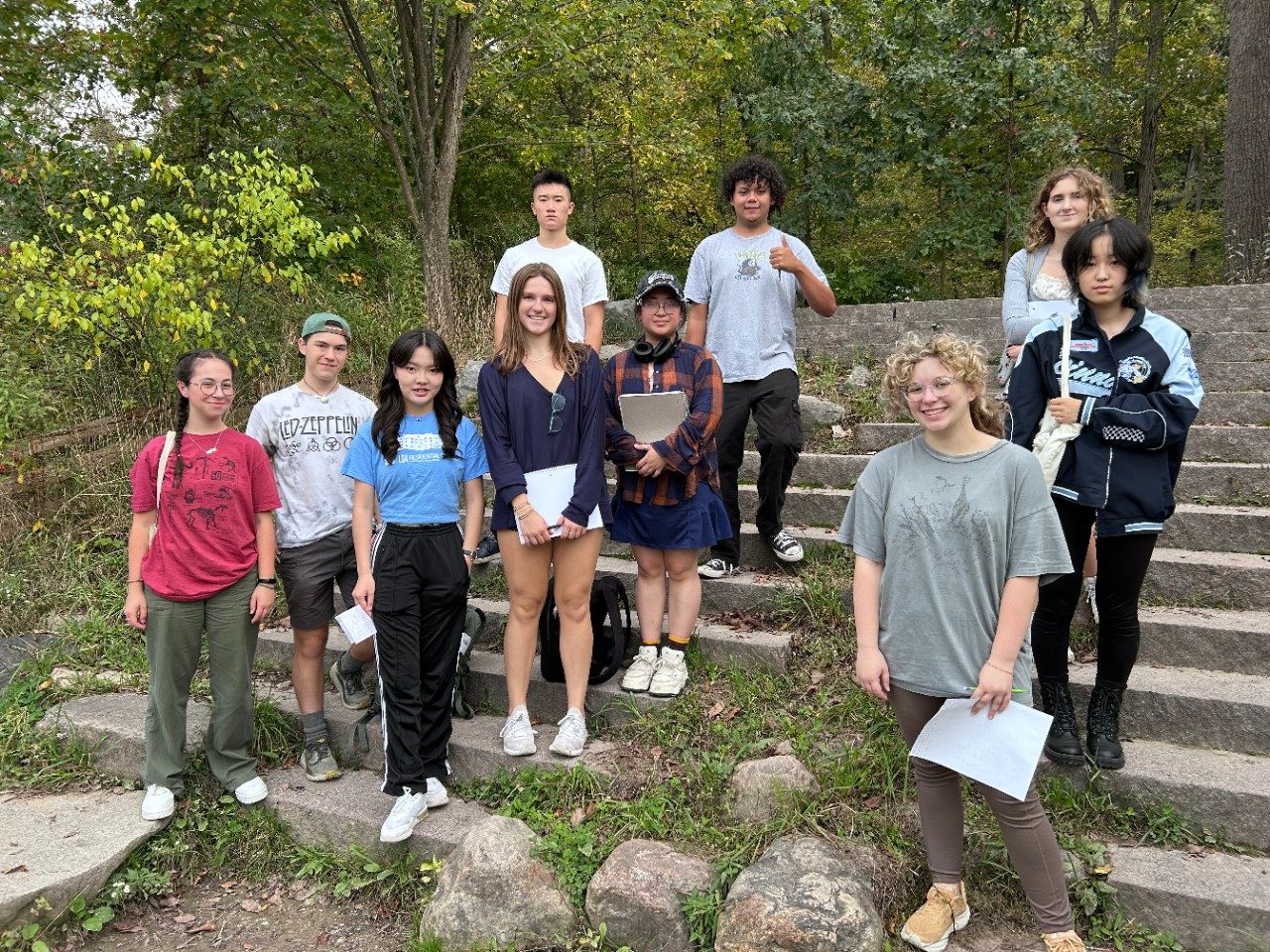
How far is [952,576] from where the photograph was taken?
94.4 inches

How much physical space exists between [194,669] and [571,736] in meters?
1.58

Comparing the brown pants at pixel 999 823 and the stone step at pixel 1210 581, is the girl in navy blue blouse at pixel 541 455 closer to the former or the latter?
the brown pants at pixel 999 823

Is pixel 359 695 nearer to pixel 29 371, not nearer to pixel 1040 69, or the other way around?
pixel 29 371

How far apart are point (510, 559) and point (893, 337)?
4.29 metres

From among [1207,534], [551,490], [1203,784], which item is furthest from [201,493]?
[1207,534]

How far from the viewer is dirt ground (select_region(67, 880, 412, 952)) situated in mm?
3084

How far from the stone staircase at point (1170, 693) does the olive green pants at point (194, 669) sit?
288 millimetres

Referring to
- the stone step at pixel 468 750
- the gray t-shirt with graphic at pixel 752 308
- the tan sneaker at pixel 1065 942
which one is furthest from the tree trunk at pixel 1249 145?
the stone step at pixel 468 750

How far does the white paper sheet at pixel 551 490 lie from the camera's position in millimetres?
3243

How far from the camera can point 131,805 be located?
3.62 m

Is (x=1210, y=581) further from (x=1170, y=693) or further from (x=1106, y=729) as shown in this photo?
(x=1106, y=729)

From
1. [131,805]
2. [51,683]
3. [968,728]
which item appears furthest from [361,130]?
[968,728]

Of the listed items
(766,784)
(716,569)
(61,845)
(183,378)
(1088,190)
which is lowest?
(61,845)

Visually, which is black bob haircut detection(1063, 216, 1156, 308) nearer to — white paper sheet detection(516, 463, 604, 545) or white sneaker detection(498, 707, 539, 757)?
white paper sheet detection(516, 463, 604, 545)
